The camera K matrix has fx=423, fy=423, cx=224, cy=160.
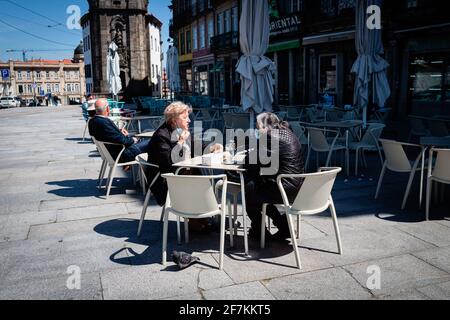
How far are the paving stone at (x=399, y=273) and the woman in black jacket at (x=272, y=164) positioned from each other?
0.90 m

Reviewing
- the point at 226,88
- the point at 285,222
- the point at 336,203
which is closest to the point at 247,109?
the point at 336,203

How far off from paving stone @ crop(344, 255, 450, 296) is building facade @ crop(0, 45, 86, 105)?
10046 cm

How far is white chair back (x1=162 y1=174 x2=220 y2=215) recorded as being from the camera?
11.8 feet

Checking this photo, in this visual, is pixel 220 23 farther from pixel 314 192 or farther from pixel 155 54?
pixel 314 192

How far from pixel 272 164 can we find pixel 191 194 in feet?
2.75

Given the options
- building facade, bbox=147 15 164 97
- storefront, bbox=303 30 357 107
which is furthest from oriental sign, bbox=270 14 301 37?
building facade, bbox=147 15 164 97

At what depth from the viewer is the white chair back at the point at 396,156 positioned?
17.4 feet

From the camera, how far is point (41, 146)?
11703 mm

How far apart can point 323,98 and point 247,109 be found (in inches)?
435

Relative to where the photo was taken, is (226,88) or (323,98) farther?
(226,88)

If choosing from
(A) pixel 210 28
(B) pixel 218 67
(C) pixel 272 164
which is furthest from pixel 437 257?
(A) pixel 210 28
